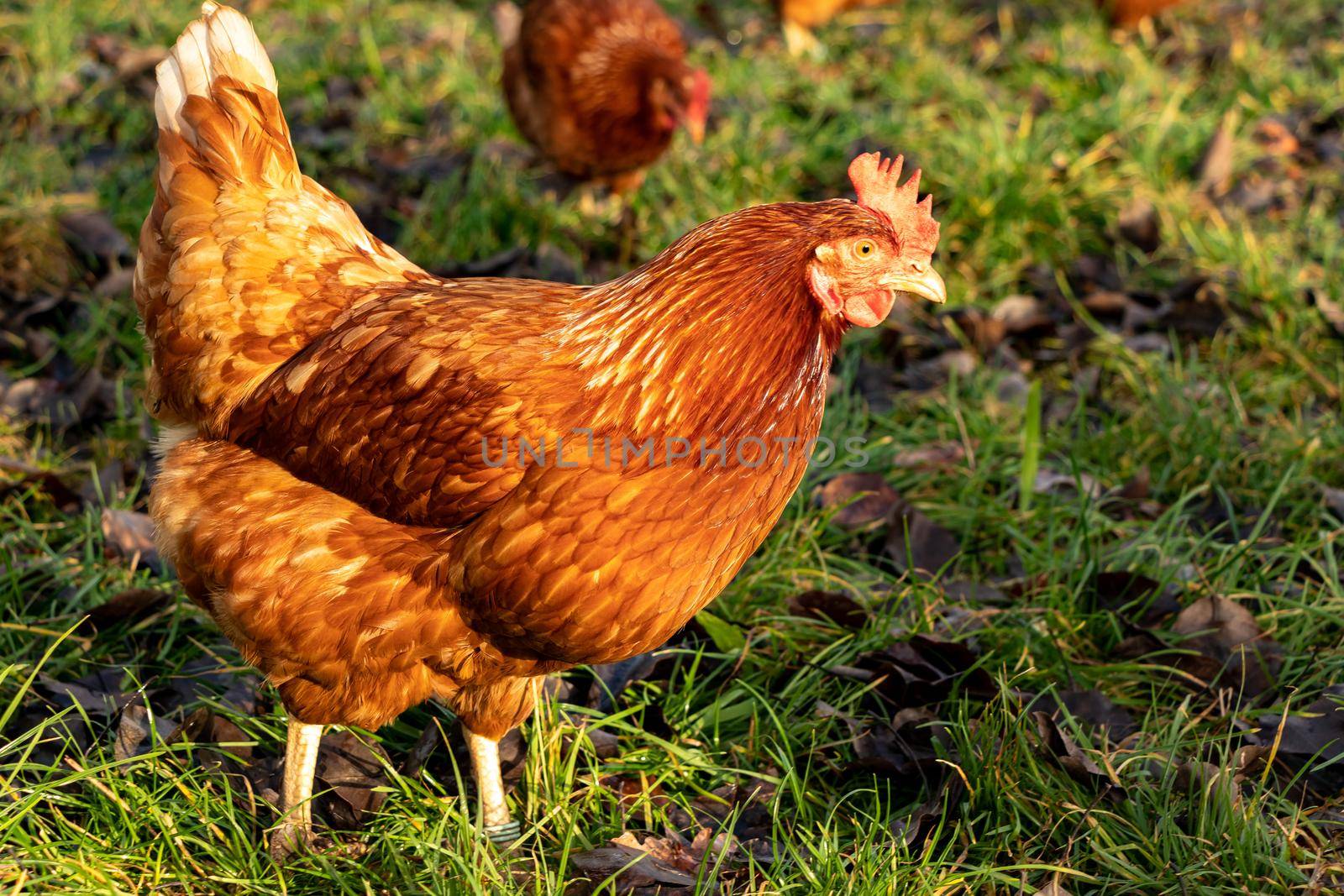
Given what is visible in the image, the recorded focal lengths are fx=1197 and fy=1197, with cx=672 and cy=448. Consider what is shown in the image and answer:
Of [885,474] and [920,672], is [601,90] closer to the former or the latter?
[885,474]

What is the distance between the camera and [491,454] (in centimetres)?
226

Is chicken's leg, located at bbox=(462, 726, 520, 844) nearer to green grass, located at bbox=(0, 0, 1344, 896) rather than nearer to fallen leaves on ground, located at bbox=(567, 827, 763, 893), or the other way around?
green grass, located at bbox=(0, 0, 1344, 896)

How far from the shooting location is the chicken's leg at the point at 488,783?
261cm

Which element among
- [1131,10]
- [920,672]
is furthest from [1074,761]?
[1131,10]

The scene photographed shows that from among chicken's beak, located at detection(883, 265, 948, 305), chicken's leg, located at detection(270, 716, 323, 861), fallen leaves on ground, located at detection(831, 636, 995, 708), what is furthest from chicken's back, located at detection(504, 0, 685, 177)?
chicken's leg, located at detection(270, 716, 323, 861)

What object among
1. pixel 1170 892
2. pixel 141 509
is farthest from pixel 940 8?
pixel 1170 892

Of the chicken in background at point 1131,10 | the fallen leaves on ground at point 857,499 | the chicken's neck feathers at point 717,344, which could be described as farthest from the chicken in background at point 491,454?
the chicken in background at point 1131,10

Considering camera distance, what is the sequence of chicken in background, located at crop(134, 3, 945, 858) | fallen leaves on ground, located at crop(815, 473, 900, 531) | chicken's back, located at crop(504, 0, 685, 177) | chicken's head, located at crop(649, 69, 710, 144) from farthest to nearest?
1. chicken's back, located at crop(504, 0, 685, 177)
2. chicken's head, located at crop(649, 69, 710, 144)
3. fallen leaves on ground, located at crop(815, 473, 900, 531)
4. chicken in background, located at crop(134, 3, 945, 858)

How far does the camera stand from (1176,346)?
13.6 ft

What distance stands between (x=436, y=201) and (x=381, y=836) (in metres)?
3.14

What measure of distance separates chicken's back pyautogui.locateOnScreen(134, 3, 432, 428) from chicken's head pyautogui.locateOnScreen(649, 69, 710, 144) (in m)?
2.57

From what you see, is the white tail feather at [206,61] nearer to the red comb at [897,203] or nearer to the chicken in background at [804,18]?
the red comb at [897,203]

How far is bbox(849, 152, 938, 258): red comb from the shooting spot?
Result: 2309 millimetres

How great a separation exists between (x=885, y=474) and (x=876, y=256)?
1.49 metres
